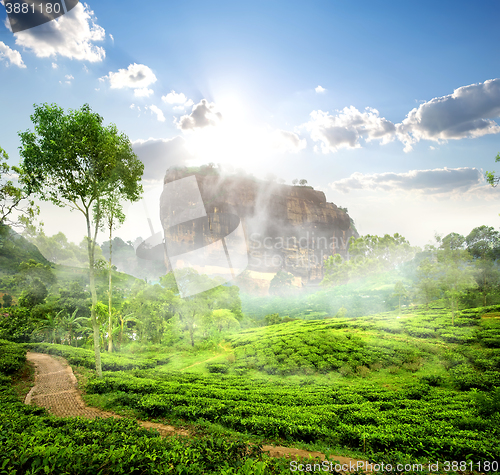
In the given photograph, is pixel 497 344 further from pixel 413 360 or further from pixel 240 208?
pixel 240 208

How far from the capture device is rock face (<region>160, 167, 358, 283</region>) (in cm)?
7244

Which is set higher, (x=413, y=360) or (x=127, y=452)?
(x=127, y=452)

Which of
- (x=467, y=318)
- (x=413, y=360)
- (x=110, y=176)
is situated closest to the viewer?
(x=110, y=176)

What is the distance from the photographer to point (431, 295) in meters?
25.7

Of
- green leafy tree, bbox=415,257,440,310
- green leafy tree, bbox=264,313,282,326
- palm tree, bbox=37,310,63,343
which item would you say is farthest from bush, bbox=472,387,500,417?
palm tree, bbox=37,310,63,343

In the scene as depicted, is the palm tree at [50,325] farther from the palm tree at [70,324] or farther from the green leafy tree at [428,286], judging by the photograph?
the green leafy tree at [428,286]

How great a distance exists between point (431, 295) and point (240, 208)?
2298 inches

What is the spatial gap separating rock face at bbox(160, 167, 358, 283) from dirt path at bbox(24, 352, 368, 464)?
2374 inches

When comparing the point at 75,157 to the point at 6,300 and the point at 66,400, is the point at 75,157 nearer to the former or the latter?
the point at 66,400

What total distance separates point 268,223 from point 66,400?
73181 mm

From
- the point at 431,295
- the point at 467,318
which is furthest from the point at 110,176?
the point at 431,295

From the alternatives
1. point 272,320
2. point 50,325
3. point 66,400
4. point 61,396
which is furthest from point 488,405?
point 50,325

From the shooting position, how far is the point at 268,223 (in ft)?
260

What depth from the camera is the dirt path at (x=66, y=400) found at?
491cm
